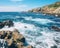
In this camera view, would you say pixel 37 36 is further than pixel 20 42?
Yes

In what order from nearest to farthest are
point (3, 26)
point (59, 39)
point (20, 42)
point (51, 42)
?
point (20, 42) → point (51, 42) → point (59, 39) → point (3, 26)

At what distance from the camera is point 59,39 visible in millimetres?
40156

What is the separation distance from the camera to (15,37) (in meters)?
34.6

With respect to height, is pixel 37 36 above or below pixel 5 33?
below

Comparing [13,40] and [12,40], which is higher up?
[12,40]

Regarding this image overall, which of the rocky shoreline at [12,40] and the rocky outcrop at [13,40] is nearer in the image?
the rocky shoreline at [12,40]

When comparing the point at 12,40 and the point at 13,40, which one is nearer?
the point at 12,40

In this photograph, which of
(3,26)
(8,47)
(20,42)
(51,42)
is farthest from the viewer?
(3,26)

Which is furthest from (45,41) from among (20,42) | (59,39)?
(20,42)

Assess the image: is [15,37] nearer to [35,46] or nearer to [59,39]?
[35,46]

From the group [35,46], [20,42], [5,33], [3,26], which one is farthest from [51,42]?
[3,26]

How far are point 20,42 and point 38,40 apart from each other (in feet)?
21.0

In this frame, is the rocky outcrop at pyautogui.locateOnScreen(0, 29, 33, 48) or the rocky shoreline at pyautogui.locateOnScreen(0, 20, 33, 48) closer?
the rocky shoreline at pyautogui.locateOnScreen(0, 20, 33, 48)

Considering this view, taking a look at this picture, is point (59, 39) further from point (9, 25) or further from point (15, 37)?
point (9, 25)
